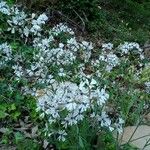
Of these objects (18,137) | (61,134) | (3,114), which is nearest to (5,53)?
(3,114)

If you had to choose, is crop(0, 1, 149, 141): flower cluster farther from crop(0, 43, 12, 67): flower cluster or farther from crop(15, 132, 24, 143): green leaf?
crop(15, 132, 24, 143): green leaf

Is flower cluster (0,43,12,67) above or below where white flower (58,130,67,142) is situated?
above

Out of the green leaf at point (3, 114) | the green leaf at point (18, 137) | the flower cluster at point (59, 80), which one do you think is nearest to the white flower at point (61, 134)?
the flower cluster at point (59, 80)

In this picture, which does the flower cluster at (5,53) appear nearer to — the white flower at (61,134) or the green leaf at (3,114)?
the green leaf at (3,114)

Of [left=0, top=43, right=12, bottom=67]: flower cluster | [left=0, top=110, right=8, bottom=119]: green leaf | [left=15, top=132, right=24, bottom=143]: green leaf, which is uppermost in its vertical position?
[left=0, top=43, right=12, bottom=67]: flower cluster

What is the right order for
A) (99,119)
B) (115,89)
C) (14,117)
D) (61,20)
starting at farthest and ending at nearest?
(61,20) < (115,89) < (14,117) < (99,119)

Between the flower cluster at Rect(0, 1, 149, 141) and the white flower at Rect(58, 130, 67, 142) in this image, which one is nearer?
the flower cluster at Rect(0, 1, 149, 141)

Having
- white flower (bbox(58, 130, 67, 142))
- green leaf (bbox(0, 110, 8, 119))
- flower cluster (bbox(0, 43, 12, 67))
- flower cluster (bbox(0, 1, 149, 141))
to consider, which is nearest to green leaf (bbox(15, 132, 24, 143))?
flower cluster (bbox(0, 1, 149, 141))

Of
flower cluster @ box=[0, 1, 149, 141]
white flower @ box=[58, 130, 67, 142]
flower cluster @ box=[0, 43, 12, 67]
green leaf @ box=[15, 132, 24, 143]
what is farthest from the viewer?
flower cluster @ box=[0, 43, 12, 67]

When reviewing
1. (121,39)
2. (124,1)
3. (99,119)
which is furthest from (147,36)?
(99,119)

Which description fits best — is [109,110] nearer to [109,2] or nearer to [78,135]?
[78,135]

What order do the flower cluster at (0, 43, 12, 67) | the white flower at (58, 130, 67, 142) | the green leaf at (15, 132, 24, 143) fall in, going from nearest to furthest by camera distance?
the white flower at (58, 130, 67, 142)
the green leaf at (15, 132, 24, 143)
the flower cluster at (0, 43, 12, 67)
